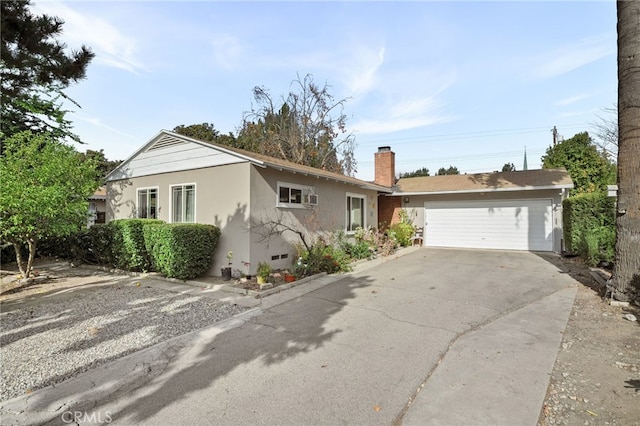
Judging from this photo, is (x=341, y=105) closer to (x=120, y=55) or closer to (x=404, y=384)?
(x=120, y=55)

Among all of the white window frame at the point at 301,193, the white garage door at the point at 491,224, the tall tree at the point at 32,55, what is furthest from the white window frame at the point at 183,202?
the white garage door at the point at 491,224

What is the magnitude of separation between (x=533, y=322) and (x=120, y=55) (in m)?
10.1

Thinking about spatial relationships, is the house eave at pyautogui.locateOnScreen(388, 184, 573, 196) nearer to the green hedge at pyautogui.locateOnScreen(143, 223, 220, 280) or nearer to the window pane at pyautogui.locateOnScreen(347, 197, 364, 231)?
the window pane at pyautogui.locateOnScreen(347, 197, 364, 231)

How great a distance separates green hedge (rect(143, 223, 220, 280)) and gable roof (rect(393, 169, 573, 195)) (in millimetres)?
10238

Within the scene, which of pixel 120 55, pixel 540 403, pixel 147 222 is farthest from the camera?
pixel 147 222

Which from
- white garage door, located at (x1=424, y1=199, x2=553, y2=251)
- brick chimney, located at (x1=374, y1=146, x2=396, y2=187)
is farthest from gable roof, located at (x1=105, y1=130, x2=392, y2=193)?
white garage door, located at (x1=424, y1=199, x2=553, y2=251)

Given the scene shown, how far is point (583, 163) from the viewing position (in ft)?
55.1

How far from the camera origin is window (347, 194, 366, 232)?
12898mm

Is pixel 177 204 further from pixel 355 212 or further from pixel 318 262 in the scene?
pixel 355 212

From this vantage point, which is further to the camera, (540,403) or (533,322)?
(533,322)

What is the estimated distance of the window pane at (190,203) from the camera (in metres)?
9.44

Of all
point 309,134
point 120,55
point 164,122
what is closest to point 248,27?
point 120,55

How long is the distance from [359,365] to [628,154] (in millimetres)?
6290

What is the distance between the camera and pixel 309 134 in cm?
2609
